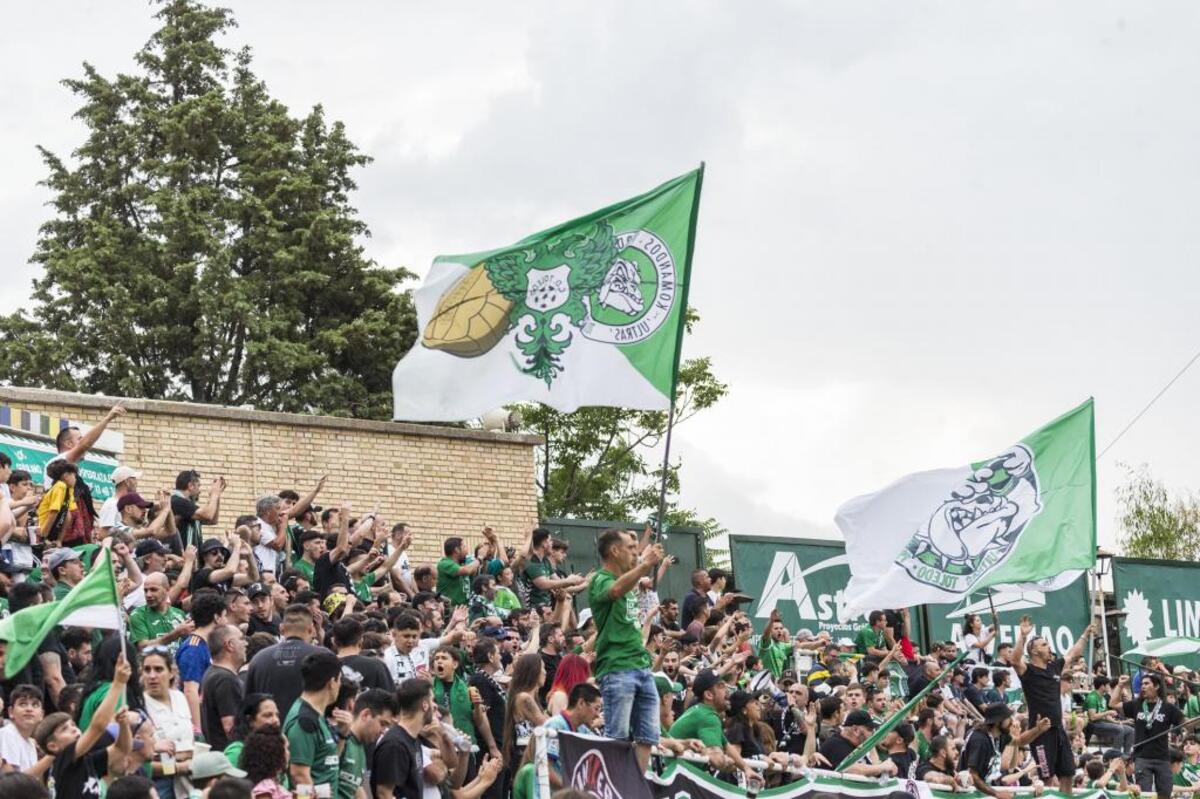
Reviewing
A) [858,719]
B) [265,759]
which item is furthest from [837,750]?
[265,759]

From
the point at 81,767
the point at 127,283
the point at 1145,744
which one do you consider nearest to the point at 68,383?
the point at 127,283

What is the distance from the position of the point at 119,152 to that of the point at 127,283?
3.32 metres

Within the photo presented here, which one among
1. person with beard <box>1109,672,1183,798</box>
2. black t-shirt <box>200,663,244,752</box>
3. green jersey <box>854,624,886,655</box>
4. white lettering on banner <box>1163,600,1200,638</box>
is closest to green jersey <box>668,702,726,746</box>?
black t-shirt <box>200,663,244,752</box>

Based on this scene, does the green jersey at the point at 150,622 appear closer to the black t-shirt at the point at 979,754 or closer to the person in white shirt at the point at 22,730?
the person in white shirt at the point at 22,730

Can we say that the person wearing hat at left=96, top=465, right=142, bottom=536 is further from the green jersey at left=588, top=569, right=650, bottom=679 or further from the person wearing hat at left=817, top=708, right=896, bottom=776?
the person wearing hat at left=817, top=708, right=896, bottom=776

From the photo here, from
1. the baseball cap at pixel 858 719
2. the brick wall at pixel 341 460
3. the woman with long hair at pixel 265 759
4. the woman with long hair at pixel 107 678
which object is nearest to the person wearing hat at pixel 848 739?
the baseball cap at pixel 858 719

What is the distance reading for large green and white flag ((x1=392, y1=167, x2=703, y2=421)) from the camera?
619 inches

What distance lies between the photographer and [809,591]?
2945cm

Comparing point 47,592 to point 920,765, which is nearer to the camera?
point 47,592

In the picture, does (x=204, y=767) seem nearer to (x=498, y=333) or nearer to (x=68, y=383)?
(x=498, y=333)

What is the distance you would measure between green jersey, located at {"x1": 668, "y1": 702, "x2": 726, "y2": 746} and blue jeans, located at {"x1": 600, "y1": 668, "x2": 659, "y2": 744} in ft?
5.93

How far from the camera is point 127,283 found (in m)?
41.1

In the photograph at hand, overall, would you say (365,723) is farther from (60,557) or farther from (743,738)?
(743,738)

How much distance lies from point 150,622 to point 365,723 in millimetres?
2688
